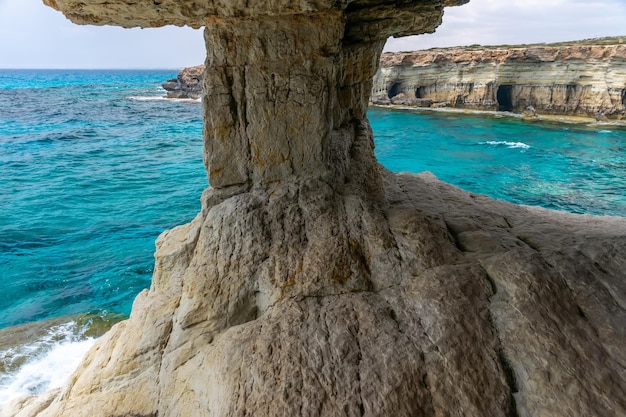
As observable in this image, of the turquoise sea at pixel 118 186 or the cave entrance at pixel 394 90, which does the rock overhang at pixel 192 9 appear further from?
the cave entrance at pixel 394 90

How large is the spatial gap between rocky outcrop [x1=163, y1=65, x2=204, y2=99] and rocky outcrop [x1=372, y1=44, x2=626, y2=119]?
3173 cm

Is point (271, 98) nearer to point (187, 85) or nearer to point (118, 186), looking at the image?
point (118, 186)

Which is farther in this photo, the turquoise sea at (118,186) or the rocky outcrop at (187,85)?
the rocky outcrop at (187,85)

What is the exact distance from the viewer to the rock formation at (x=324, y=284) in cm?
380

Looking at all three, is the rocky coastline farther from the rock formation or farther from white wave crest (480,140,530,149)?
the rock formation

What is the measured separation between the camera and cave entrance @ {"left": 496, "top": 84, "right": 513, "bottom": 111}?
4653 cm

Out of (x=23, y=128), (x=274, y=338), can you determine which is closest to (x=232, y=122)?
(x=274, y=338)

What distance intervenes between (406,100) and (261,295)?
50553mm

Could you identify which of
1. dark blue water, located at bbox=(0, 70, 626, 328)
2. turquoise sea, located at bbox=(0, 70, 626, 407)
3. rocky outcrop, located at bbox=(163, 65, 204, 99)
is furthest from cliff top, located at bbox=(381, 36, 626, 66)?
rocky outcrop, located at bbox=(163, 65, 204, 99)

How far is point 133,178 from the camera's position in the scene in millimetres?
23531

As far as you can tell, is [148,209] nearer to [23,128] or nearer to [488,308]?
[488,308]

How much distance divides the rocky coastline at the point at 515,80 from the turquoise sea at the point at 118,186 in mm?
4250

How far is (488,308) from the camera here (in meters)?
4.36

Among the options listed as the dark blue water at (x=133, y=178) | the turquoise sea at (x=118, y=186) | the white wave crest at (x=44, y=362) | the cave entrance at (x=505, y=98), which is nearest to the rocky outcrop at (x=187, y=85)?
the turquoise sea at (x=118, y=186)
